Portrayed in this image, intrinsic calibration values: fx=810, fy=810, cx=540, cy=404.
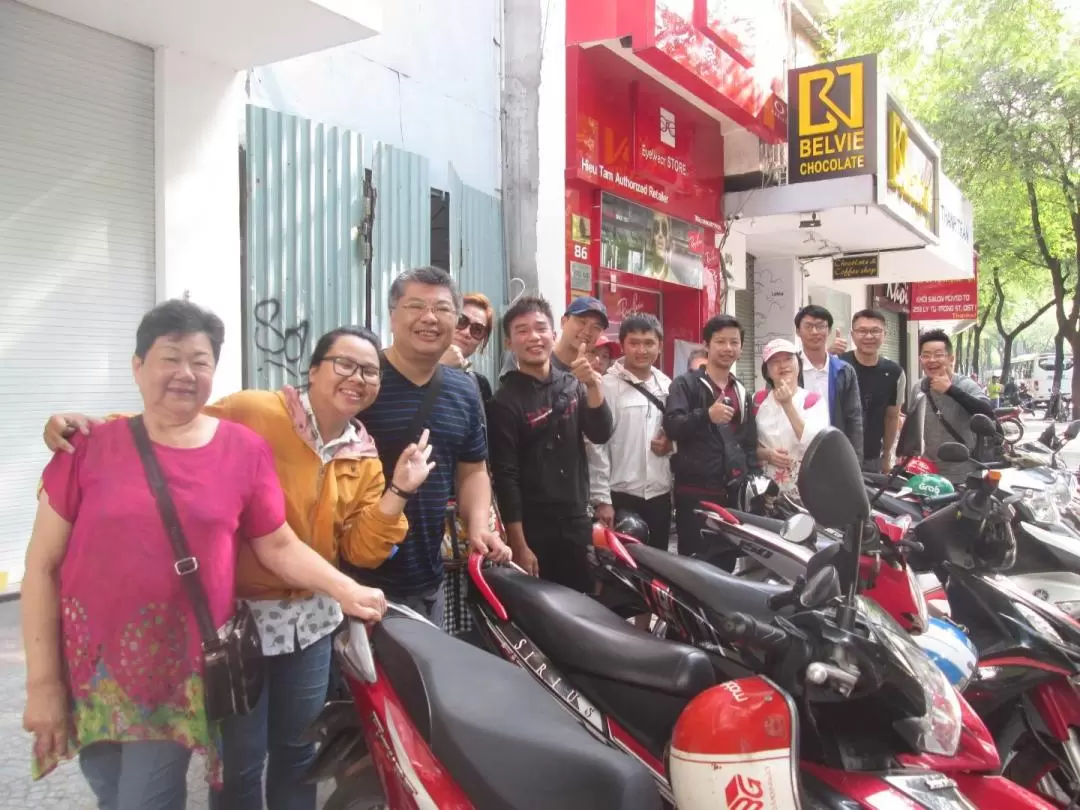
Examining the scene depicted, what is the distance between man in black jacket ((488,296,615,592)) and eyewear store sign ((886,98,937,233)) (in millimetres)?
6435

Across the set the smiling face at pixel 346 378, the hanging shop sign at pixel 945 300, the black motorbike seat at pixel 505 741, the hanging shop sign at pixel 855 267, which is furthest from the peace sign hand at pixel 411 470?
the hanging shop sign at pixel 945 300

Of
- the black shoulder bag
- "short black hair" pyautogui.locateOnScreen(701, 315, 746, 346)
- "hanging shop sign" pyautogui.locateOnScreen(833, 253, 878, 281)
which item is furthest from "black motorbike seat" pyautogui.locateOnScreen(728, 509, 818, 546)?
"hanging shop sign" pyautogui.locateOnScreen(833, 253, 878, 281)

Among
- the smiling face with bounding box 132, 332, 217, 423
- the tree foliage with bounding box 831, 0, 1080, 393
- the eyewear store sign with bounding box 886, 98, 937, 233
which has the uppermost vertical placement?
the tree foliage with bounding box 831, 0, 1080, 393

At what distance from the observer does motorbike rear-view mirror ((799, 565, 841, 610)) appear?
1.80 meters

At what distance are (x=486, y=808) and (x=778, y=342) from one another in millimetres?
2879

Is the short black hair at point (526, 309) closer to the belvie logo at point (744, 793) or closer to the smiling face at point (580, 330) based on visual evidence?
the smiling face at point (580, 330)

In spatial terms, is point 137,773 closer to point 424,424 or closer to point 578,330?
point 424,424

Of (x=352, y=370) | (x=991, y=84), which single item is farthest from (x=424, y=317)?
(x=991, y=84)

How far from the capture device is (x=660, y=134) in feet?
25.9

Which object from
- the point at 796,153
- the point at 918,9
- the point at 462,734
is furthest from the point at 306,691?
the point at 918,9

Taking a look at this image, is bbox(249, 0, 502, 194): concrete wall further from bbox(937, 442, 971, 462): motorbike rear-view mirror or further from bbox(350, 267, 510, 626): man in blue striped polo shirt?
bbox(937, 442, 971, 462): motorbike rear-view mirror

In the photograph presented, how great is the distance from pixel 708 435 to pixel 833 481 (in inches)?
88.4

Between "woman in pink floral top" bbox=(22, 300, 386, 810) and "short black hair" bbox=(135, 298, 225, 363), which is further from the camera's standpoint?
"short black hair" bbox=(135, 298, 225, 363)

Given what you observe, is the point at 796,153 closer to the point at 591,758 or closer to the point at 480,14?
the point at 480,14
